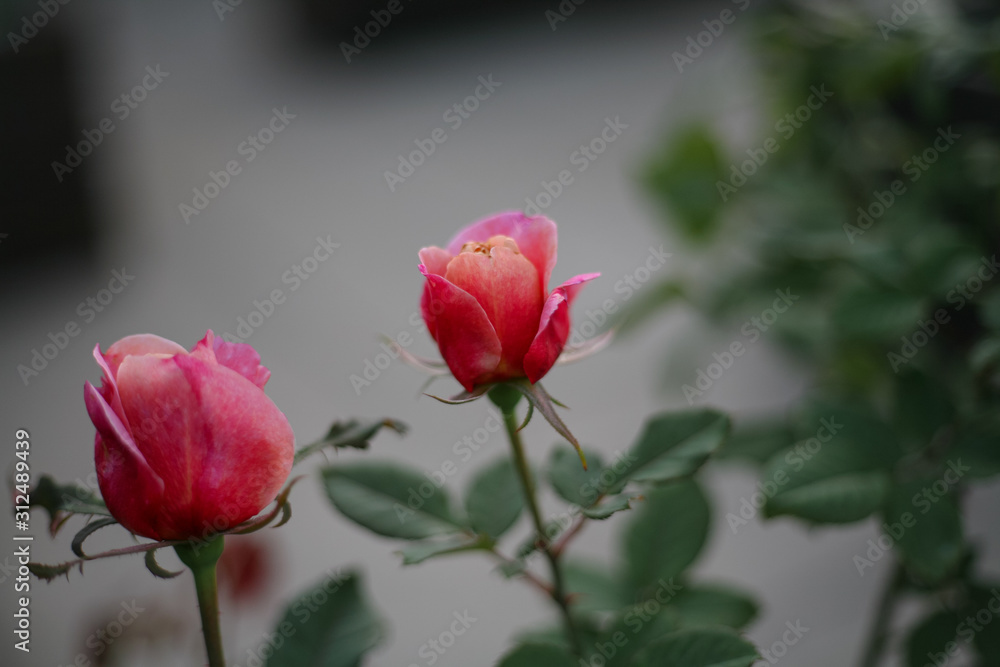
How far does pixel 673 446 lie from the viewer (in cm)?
28

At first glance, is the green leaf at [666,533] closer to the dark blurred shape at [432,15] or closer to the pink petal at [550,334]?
the pink petal at [550,334]

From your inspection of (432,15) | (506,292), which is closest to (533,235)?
(506,292)

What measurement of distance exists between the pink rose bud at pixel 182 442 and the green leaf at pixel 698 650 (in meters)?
0.13

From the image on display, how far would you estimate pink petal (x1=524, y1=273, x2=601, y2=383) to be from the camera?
0.76 feet

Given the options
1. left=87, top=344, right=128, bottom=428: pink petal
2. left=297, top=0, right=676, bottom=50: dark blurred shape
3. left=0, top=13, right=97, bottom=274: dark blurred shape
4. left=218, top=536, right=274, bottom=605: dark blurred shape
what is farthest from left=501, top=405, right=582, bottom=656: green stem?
left=297, top=0, right=676, bottom=50: dark blurred shape

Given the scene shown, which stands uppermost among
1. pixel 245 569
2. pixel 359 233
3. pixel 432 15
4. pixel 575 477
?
pixel 432 15

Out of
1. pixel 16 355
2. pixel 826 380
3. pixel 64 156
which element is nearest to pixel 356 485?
pixel 826 380

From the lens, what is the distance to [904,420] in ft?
1.17

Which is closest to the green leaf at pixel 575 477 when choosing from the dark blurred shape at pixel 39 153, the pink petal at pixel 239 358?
the pink petal at pixel 239 358

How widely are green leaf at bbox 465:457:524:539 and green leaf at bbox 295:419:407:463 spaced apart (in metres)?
0.07

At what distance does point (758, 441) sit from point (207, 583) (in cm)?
33

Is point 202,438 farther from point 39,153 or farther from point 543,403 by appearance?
point 39,153

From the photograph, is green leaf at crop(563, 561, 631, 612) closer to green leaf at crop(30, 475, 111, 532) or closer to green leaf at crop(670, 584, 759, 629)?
green leaf at crop(670, 584, 759, 629)

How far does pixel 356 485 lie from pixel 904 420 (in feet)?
0.82
